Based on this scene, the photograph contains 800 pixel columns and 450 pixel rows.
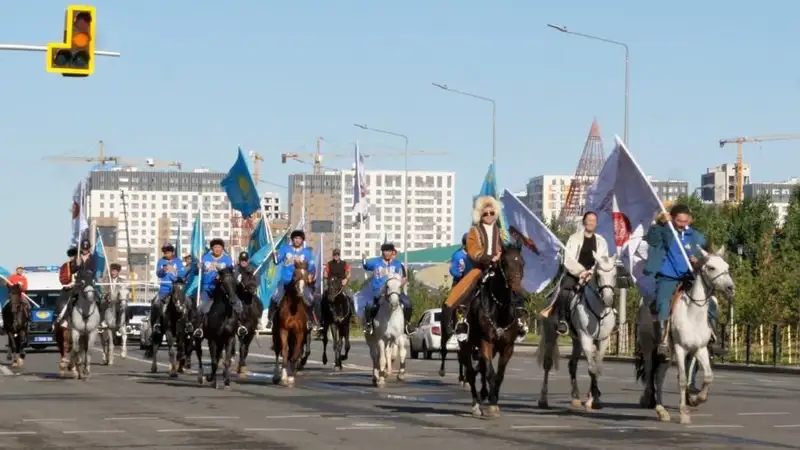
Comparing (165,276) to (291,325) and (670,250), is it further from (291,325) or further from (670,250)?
(670,250)

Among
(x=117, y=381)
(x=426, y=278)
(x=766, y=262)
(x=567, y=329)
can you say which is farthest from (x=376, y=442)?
(x=426, y=278)

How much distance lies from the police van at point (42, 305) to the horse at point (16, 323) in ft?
33.1

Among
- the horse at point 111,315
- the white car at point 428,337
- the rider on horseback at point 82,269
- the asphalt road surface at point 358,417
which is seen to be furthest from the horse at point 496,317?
the white car at point 428,337

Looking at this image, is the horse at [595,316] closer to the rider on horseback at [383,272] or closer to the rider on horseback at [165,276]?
the rider on horseback at [383,272]

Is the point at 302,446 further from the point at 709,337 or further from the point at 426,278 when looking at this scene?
the point at 426,278

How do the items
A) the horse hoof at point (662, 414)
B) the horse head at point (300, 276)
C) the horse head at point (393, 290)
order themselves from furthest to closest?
the horse head at point (393, 290)
the horse head at point (300, 276)
the horse hoof at point (662, 414)

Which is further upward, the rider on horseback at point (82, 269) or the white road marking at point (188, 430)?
the rider on horseback at point (82, 269)

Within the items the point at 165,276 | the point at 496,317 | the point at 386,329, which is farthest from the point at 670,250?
the point at 165,276

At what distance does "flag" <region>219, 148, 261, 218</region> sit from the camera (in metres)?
36.3

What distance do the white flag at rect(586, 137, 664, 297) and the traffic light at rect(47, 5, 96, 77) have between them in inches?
317

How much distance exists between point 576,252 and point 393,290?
7548mm

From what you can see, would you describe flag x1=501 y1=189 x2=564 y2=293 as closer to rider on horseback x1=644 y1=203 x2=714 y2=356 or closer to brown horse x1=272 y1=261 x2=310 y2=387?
brown horse x1=272 y1=261 x2=310 y2=387

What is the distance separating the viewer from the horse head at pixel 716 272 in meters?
19.2

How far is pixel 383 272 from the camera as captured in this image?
30.0 m
